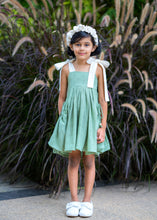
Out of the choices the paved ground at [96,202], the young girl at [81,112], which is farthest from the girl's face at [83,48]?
the paved ground at [96,202]

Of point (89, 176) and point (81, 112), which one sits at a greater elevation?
point (81, 112)

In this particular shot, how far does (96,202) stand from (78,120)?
81cm

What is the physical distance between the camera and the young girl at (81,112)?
2363 millimetres

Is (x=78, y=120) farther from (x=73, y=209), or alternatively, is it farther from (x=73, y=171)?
(x=73, y=209)

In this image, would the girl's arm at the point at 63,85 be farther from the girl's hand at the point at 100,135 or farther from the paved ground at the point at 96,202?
the paved ground at the point at 96,202

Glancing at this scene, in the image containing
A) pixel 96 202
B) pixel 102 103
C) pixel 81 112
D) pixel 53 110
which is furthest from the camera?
pixel 53 110

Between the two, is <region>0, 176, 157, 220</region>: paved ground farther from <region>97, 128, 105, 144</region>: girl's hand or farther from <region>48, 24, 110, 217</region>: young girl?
<region>97, 128, 105, 144</region>: girl's hand

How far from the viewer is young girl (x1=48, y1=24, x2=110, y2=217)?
2.36m

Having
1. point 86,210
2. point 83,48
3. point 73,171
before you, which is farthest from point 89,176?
point 83,48

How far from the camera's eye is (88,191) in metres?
2.47

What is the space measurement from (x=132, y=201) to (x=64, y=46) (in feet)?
5.25

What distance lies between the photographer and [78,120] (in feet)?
7.88

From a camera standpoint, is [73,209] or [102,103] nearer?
[73,209]

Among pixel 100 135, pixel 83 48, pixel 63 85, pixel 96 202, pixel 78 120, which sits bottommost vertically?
pixel 96 202
